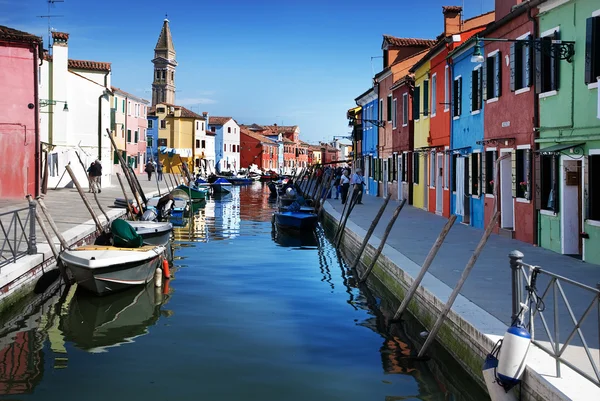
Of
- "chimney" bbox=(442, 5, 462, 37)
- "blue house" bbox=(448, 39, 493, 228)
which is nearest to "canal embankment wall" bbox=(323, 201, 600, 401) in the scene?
"blue house" bbox=(448, 39, 493, 228)

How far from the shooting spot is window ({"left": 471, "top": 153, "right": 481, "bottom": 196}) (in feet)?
63.4

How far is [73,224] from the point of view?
61.7 ft

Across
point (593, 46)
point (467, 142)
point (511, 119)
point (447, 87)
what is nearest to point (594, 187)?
point (593, 46)

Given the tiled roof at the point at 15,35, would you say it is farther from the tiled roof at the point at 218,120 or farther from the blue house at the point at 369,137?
the tiled roof at the point at 218,120

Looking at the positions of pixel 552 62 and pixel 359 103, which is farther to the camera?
pixel 359 103

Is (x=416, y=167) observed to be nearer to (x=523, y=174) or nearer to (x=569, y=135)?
(x=523, y=174)

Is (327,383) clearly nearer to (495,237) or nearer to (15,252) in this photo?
(15,252)

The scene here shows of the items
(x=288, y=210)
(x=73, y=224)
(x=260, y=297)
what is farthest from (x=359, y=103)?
(x=260, y=297)

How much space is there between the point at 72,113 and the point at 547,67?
29907mm

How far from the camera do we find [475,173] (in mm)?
20000

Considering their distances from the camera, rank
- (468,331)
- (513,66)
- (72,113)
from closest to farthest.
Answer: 1. (468,331)
2. (513,66)
3. (72,113)

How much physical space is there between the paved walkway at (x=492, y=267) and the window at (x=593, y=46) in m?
3.37

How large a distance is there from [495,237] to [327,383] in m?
9.81

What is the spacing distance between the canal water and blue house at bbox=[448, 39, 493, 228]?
5210 millimetres
